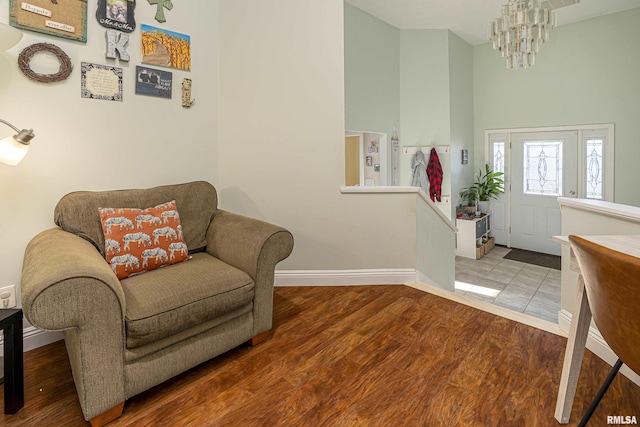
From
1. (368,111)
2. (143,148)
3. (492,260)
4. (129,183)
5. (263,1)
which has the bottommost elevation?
(492,260)

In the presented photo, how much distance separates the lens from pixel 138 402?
1.56m

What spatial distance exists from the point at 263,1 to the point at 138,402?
2.73 metres

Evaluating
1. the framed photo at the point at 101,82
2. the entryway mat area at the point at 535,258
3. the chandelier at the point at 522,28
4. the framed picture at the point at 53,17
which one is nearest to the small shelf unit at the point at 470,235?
the entryway mat area at the point at 535,258

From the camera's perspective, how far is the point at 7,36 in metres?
1.63

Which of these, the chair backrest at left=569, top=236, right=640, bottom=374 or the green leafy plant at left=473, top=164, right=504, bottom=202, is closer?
the chair backrest at left=569, top=236, right=640, bottom=374

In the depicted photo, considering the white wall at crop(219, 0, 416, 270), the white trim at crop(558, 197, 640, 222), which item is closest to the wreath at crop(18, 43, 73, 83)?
the white wall at crop(219, 0, 416, 270)

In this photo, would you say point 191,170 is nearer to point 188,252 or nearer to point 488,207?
point 188,252

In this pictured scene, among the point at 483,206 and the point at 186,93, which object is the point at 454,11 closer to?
the point at 483,206

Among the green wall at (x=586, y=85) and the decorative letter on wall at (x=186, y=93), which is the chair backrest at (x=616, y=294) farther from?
the green wall at (x=586, y=85)

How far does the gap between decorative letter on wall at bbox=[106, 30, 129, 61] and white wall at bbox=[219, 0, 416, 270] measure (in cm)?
72

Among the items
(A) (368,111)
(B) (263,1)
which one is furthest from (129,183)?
(A) (368,111)

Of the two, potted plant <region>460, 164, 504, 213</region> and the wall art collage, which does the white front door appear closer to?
potted plant <region>460, 164, 504, 213</region>

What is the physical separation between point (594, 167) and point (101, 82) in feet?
21.1

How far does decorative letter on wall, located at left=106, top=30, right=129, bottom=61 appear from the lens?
2207 mm
